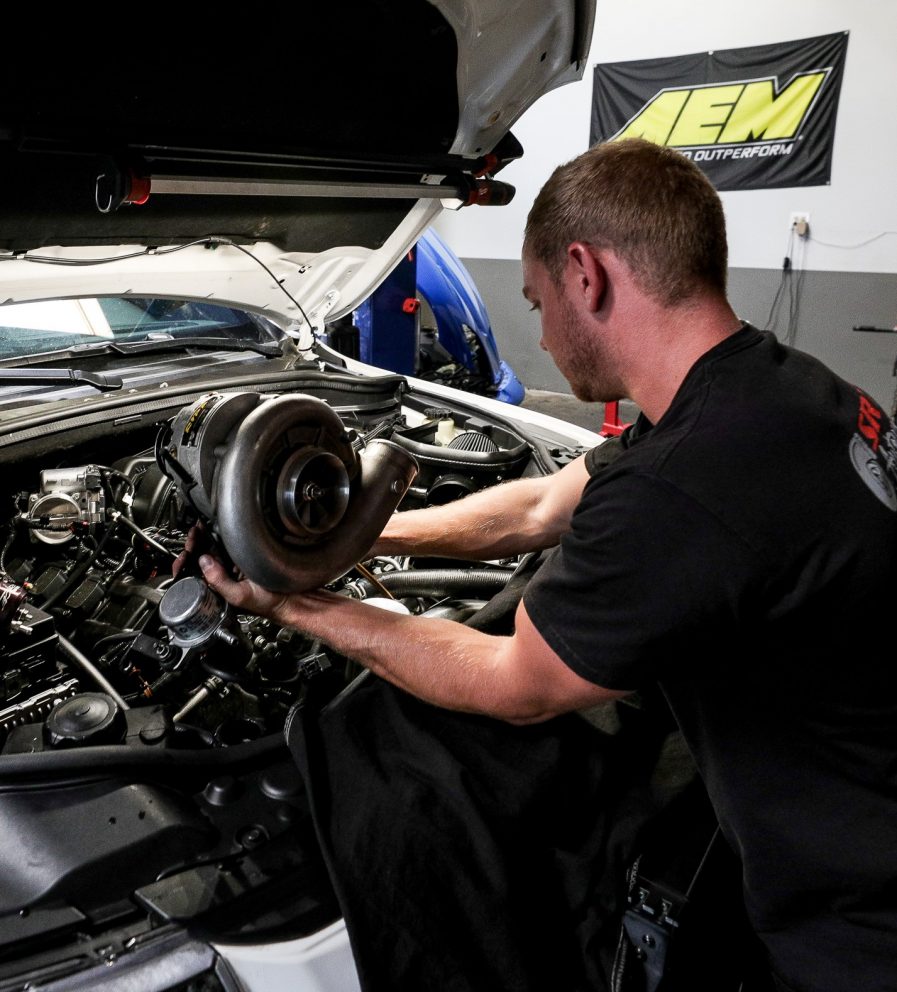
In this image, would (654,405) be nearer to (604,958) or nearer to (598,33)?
(604,958)

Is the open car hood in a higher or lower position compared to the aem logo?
lower

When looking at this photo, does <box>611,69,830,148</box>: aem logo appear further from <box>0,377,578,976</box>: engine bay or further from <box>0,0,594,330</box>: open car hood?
<box>0,377,578,976</box>: engine bay

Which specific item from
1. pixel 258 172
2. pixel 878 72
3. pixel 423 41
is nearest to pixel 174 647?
pixel 258 172

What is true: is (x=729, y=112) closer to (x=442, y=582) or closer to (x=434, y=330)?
(x=434, y=330)

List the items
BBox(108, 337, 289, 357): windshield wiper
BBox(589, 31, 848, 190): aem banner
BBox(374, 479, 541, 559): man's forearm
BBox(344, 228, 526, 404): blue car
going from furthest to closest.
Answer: BBox(589, 31, 848, 190): aem banner → BBox(344, 228, 526, 404): blue car → BBox(108, 337, 289, 357): windshield wiper → BBox(374, 479, 541, 559): man's forearm

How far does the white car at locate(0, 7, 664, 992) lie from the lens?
87 cm

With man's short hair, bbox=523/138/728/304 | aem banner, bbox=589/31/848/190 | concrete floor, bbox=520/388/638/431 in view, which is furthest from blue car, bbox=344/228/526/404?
man's short hair, bbox=523/138/728/304

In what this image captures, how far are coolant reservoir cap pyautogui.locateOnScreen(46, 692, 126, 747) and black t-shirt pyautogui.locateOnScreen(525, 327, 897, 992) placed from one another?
528 millimetres

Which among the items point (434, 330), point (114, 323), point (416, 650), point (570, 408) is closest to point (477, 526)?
point (416, 650)

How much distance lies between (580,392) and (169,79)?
74 centimetres

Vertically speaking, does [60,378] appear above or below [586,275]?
below

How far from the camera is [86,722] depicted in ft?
3.22

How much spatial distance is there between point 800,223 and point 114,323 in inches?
198

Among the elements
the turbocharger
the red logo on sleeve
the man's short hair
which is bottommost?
the turbocharger
